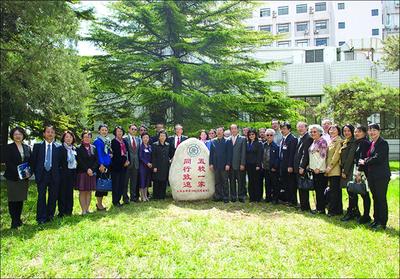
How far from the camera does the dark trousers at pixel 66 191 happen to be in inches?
273

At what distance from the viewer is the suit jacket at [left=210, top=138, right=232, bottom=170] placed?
834cm

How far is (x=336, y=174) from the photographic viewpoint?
7004 millimetres

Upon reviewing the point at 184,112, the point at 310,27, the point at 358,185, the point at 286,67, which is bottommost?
the point at 358,185

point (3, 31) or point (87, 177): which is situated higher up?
point (3, 31)

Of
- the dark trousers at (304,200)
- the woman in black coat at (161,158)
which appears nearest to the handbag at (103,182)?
the woman in black coat at (161,158)

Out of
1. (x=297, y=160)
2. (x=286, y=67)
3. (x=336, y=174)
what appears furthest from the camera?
(x=286, y=67)

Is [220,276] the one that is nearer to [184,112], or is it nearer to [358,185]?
[358,185]

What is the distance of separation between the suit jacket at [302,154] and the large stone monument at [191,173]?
6.82 ft

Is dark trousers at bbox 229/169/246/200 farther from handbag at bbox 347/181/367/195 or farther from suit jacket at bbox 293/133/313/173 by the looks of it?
handbag at bbox 347/181/367/195

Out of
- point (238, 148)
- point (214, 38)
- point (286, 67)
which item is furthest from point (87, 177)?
point (286, 67)

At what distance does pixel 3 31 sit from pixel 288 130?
7.53 m

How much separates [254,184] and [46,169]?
14.4 feet

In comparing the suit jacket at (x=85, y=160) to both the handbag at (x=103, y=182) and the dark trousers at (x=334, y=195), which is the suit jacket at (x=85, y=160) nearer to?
the handbag at (x=103, y=182)

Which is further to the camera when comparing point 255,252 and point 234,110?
point 234,110
